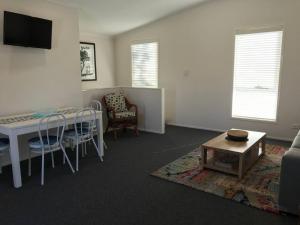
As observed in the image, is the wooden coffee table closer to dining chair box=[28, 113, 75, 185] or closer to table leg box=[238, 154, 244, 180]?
table leg box=[238, 154, 244, 180]

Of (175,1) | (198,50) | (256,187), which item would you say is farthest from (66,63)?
(256,187)

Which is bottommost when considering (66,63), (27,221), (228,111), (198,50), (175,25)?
(27,221)

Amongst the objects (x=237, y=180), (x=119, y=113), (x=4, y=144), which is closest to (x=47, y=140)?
(x=4, y=144)

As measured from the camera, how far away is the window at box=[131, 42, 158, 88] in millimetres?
6301

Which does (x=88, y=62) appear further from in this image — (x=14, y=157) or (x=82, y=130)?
(x=14, y=157)

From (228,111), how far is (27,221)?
4.20m

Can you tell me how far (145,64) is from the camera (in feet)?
21.3

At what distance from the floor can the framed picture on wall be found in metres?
3.01

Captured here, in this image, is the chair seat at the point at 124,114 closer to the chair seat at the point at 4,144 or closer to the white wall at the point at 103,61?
the white wall at the point at 103,61

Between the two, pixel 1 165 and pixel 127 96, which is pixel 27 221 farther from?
pixel 127 96

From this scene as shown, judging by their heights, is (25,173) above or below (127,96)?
below

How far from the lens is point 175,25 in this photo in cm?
577

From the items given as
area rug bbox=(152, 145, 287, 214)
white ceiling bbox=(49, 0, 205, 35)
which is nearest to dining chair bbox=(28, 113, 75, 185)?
area rug bbox=(152, 145, 287, 214)

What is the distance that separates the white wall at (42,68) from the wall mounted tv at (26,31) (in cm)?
15
